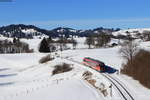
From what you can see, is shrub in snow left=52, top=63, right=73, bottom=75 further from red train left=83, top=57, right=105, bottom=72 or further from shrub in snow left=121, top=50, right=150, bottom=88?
shrub in snow left=121, top=50, right=150, bottom=88

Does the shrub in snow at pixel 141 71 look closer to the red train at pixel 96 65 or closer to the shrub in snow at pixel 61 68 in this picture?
the red train at pixel 96 65

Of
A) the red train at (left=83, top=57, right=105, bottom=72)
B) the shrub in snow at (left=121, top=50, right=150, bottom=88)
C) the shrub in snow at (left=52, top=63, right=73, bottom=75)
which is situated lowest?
the shrub in snow at (left=52, top=63, right=73, bottom=75)

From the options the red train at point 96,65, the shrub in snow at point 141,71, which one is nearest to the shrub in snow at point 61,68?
the red train at point 96,65

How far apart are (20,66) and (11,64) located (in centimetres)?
800

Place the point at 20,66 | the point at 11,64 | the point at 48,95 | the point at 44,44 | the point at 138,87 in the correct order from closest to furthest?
1. the point at 138,87
2. the point at 48,95
3. the point at 20,66
4. the point at 11,64
5. the point at 44,44

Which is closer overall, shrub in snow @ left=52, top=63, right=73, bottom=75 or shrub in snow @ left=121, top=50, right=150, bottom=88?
shrub in snow @ left=121, top=50, right=150, bottom=88

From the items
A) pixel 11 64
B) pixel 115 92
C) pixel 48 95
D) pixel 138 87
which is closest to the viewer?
pixel 115 92

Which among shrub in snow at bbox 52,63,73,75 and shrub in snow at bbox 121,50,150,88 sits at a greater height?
shrub in snow at bbox 121,50,150,88

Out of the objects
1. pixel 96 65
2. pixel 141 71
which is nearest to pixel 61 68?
pixel 96 65

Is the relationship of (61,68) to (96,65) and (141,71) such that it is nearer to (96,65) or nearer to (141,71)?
(96,65)

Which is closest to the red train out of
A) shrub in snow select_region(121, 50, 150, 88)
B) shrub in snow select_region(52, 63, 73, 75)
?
shrub in snow select_region(52, 63, 73, 75)

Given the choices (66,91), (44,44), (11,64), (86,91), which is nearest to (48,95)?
(66,91)

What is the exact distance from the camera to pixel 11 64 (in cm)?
8706

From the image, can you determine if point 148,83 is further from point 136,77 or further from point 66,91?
point 66,91
